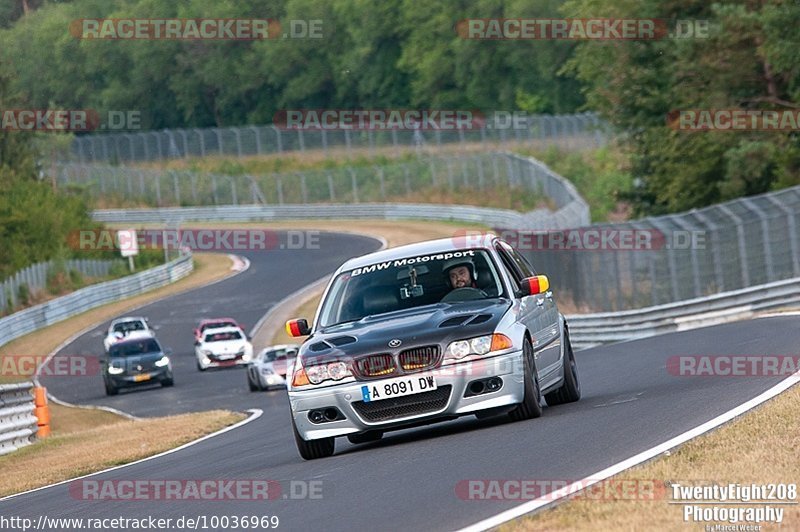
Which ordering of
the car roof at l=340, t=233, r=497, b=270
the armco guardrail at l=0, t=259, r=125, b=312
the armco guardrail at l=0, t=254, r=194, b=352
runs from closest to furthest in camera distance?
the car roof at l=340, t=233, r=497, b=270 < the armco guardrail at l=0, t=254, r=194, b=352 < the armco guardrail at l=0, t=259, r=125, b=312

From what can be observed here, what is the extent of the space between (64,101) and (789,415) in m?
121

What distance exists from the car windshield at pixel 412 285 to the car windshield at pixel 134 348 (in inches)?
1007

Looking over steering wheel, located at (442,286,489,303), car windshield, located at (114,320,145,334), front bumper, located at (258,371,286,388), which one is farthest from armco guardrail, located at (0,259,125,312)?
steering wheel, located at (442,286,489,303)

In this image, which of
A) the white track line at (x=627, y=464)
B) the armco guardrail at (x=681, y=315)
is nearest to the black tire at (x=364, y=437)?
the white track line at (x=627, y=464)

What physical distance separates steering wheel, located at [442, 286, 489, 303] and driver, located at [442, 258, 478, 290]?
0.07m

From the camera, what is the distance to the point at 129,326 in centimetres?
4528

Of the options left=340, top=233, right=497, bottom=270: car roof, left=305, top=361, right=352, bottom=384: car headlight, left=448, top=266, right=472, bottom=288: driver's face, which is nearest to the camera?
left=305, top=361, right=352, bottom=384: car headlight

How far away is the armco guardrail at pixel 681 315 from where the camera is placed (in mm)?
26516

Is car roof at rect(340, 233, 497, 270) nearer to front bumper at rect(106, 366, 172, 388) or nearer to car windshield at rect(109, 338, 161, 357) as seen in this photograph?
front bumper at rect(106, 366, 172, 388)

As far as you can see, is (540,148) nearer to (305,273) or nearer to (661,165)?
(305,273)

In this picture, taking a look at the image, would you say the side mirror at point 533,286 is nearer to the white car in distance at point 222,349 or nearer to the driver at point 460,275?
the driver at point 460,275

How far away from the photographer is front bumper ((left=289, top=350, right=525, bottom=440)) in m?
11.5

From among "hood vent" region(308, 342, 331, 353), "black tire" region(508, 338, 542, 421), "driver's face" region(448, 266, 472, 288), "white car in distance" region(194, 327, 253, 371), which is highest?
"driver's face" region(448, 266, 472, 288)

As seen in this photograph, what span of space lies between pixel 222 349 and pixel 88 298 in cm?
2024
